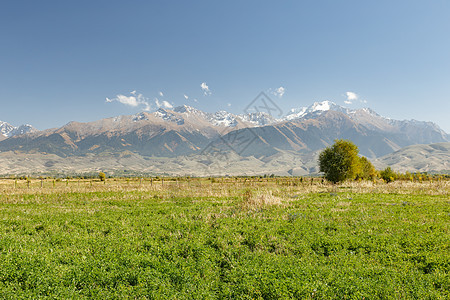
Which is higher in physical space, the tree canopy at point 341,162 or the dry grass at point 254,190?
the tree canopy at point 341,162

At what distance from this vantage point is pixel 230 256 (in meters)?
13.2

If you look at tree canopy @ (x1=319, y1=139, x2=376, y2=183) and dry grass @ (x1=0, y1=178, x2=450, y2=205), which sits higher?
tree canopy @ (x1=319, y1=139, x2=376, y2=183)

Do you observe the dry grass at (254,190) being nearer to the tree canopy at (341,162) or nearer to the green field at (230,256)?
the tree canopy at (341,162)

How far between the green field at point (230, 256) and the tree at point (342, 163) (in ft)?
129

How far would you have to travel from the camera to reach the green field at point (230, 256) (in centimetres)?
952

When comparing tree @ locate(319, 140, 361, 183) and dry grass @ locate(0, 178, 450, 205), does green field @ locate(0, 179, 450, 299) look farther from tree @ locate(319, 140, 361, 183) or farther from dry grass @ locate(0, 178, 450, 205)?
tree @ locate(319, 140, 361, 183)

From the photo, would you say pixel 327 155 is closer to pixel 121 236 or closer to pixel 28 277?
pixel 121 236

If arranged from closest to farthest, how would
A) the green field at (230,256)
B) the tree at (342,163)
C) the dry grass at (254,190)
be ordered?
the green field at (230,256), the dry grass at (254,190), the tree at (342,163)

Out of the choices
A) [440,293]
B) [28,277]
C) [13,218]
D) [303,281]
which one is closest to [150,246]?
[28,277]

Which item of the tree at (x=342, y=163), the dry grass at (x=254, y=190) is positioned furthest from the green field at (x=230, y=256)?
the tree at (x=342, y=163)

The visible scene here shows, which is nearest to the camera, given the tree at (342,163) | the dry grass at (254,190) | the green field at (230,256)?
the green field at (230,256)

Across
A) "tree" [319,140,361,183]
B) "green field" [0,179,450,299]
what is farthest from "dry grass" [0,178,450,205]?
"green field" [0,179,450,299]

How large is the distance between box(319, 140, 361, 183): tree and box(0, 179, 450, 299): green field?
3938 cm

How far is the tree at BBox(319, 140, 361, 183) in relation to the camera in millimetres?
59906
